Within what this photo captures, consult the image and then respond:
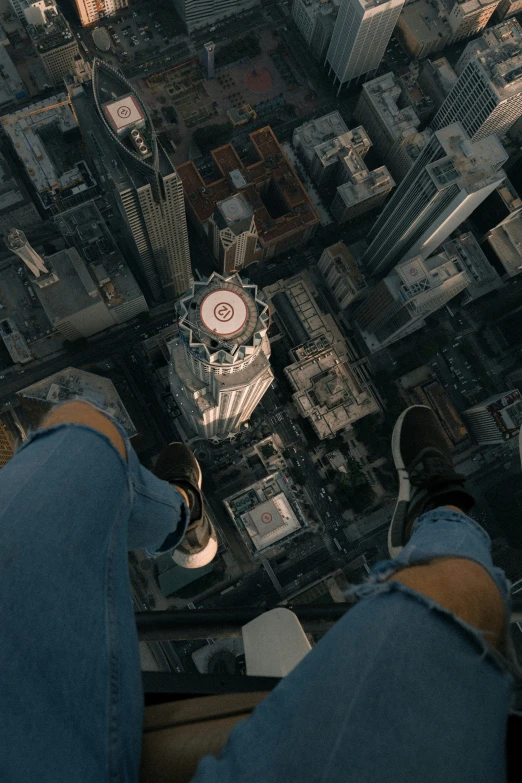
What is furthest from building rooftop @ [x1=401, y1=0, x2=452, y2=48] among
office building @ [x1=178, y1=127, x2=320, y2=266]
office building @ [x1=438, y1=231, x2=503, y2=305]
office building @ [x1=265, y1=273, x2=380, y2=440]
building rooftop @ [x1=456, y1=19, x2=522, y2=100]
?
office building @ [x1=265, y1=273, x2=380, y2=440]

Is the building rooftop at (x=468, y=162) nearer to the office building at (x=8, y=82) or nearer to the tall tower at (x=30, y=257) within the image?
the tall tower at (x=30, y=257)

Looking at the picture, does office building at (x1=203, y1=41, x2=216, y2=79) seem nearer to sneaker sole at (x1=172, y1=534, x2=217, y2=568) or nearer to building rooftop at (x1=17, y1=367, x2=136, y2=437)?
building rooftop at (x1=17, y1=367, x2=136, y2=437)

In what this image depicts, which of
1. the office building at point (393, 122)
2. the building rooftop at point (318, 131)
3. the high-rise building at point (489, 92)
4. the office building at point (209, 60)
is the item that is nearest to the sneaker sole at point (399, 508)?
the high-rise building at point (489, 92)

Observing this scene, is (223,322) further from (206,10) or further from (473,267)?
(206,10)

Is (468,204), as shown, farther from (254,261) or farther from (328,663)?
(328,663)

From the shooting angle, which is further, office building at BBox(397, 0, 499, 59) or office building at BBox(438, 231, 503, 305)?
office building at BBox(397, 0, 499, 59)
